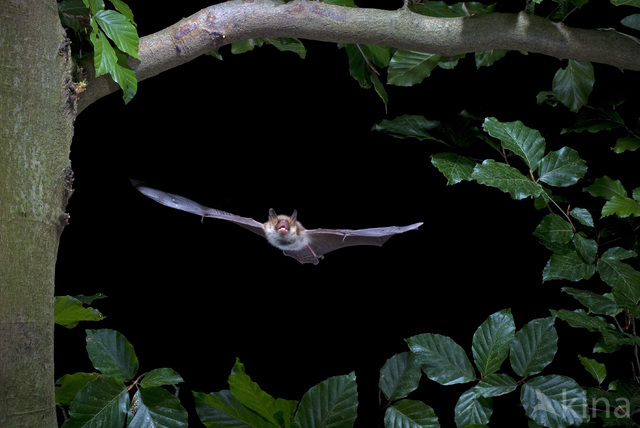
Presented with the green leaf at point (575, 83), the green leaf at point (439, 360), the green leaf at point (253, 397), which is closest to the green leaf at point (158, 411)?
the green leaf at point (253, 397)

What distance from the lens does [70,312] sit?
201cm

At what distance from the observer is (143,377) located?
196 centimetres

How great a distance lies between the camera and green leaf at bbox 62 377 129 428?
5.94 feet

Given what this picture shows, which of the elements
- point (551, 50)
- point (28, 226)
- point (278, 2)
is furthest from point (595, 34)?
point (28, 226)

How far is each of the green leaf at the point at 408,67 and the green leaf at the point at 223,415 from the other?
1238 millimetres

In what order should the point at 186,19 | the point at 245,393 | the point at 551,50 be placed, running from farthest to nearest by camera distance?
the point at 551,50 < the point at 186,19 < the point at 245,393

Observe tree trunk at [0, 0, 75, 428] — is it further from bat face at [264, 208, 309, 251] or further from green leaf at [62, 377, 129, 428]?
bat face at [264, 208, 309, 251]

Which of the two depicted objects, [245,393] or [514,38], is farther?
[514,38]

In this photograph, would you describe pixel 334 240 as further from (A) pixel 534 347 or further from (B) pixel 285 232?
(A) pixel 534 347

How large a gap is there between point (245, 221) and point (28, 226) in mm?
672

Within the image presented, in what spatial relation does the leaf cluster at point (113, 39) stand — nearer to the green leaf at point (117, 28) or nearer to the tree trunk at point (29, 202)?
the green leaf at point (117, 28)

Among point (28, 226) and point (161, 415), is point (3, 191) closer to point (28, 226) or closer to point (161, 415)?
point (28, 226)

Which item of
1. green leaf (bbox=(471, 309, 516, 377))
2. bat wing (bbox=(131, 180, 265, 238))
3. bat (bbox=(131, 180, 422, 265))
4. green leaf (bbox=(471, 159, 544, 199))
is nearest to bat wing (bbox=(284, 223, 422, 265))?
bat (bbox=(131, 180, 422, 265))

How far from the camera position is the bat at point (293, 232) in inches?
79.0
